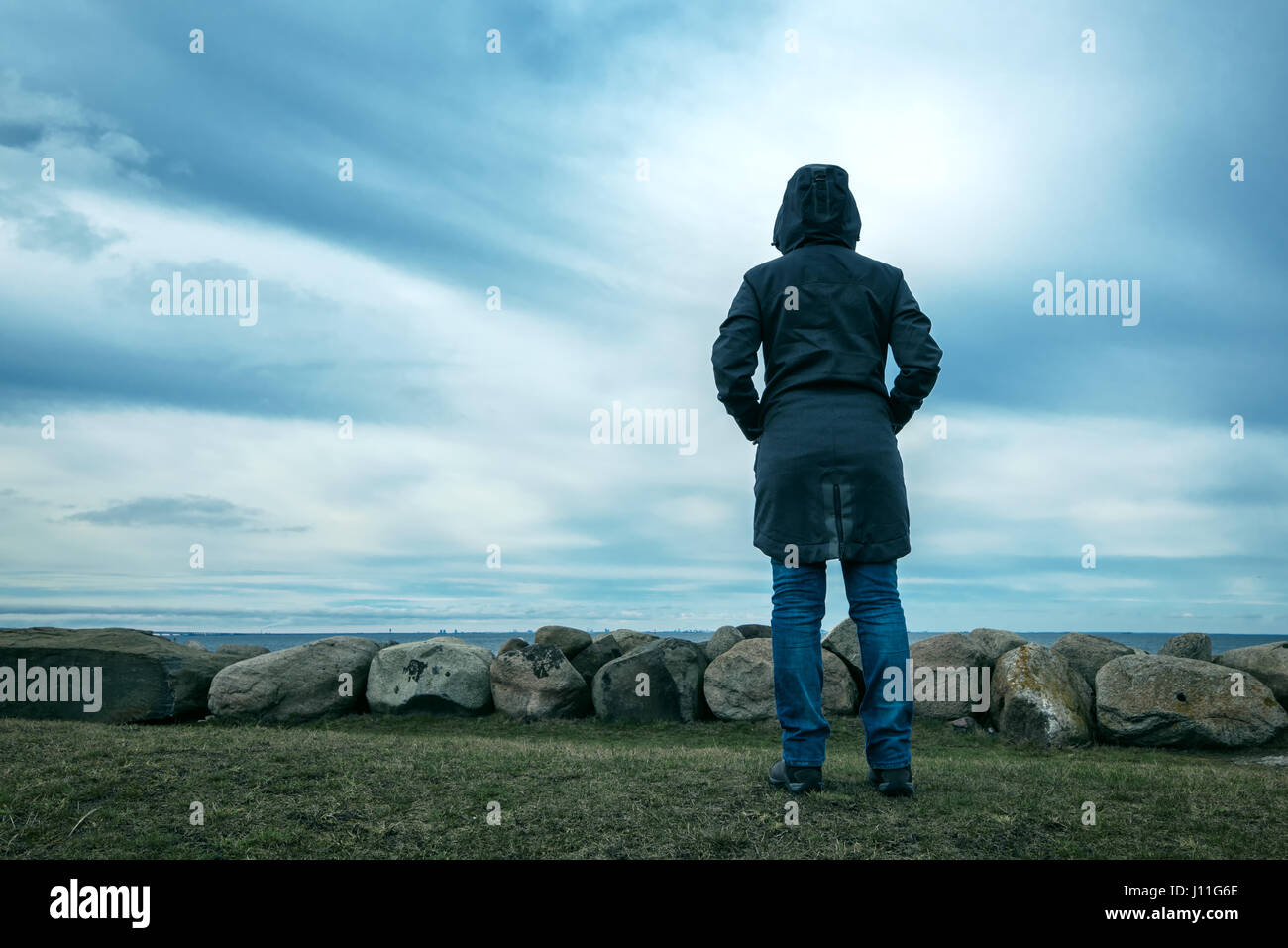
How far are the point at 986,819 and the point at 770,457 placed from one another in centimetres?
200

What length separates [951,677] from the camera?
1142 centimetres

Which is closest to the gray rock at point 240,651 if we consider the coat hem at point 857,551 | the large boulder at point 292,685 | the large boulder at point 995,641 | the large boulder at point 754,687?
the large boulder at point 292,685

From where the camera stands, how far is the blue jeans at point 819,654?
14.6ft

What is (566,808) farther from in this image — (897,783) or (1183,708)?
(1183,708)

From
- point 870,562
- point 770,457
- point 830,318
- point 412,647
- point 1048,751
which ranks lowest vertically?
point 1048,751

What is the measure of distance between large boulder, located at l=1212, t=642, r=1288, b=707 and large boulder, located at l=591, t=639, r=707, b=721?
7033mm

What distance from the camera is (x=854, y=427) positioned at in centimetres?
455

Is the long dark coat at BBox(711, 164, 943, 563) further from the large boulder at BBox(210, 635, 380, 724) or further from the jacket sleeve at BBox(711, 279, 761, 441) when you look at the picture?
the large boulder at BBox(210, 635, 380, 724)

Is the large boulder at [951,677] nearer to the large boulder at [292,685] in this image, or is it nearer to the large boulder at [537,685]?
the large boulder at [537,685]

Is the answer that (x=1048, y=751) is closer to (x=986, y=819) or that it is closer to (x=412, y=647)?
(x=986, y=819)

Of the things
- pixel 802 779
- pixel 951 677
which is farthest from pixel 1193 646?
pixel 802 779

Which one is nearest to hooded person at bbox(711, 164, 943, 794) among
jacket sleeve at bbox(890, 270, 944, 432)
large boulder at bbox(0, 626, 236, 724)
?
jacket sleeve at bbox(890, 270, 944, 432)

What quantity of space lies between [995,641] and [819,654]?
8.70 metres

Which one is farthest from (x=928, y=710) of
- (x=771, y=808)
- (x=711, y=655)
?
(x=771, y=808)
